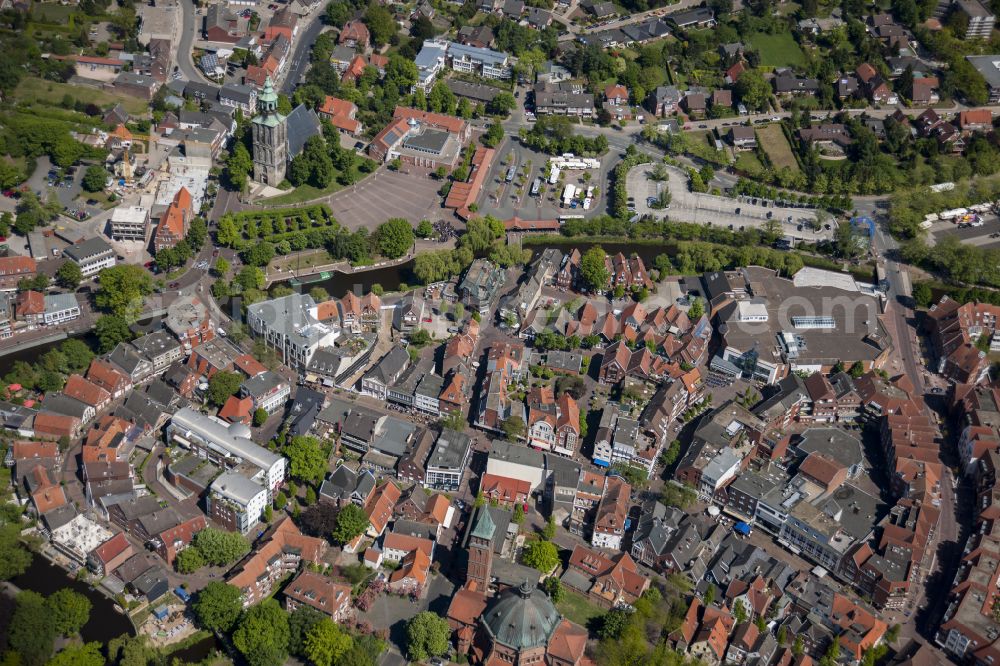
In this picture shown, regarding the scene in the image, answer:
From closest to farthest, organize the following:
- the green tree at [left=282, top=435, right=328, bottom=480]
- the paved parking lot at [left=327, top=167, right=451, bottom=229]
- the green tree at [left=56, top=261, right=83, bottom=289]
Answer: the green tree at [left=282, top=435, right=328, bottom=480], the green tree at [left=56, top=261, right=83, bottom=289], the paved parking lot at [left=327, top=167, right=451, bottom=229]

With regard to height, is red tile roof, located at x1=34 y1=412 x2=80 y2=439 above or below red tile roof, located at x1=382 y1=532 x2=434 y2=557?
above

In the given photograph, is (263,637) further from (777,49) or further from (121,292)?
→ (777,49)

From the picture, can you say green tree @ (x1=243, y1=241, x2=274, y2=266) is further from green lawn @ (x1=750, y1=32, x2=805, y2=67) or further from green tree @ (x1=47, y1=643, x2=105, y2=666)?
green lawn @ (x1=750, y1=32, x2=805, y2=67)

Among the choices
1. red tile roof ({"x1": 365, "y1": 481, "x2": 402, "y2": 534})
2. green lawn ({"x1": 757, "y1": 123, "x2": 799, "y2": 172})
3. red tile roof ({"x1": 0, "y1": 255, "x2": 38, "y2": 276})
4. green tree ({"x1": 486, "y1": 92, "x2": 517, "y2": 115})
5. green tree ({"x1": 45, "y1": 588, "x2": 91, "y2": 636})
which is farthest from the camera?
green tree ({"x1": 486, "y1": 92, "x2": 517, "y2": 115})

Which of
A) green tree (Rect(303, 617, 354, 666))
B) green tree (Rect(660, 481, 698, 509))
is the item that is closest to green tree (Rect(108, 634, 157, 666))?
green tree (Rect(303, 617, 354, 666))

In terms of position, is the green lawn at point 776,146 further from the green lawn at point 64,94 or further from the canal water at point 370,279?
the green lawn at point 64,94

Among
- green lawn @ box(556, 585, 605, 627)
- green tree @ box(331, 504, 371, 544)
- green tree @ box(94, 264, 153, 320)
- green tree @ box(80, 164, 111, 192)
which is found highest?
green tree @ box(80, 164, 111, 192)

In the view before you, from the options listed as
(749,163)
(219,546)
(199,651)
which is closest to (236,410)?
(219,546)

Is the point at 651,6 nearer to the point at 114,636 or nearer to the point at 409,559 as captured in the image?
the point at 409,559

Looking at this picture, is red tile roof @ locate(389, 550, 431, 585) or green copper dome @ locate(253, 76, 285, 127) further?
green copper dome @ locate(253, 76, 285, 127)
